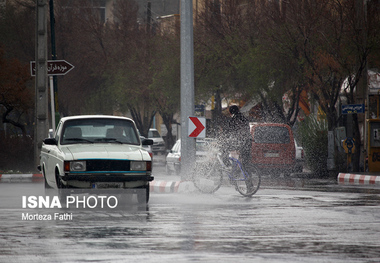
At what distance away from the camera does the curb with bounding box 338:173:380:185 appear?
23562 mm

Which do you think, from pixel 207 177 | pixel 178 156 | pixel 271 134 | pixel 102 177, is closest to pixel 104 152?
pixel 102 177

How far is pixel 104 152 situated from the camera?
1506 centimetres

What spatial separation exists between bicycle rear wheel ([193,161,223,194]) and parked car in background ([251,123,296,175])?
8519 millimetres

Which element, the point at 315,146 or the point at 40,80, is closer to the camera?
the point at 40,80

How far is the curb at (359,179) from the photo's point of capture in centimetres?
2356

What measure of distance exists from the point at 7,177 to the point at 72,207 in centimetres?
1114

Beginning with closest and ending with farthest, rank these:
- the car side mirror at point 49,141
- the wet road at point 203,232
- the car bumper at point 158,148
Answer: the wet road at point 203,232 → the car side mirror at point 49,141 → the car bumper at point 158,148

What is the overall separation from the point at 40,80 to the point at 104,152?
519 inches

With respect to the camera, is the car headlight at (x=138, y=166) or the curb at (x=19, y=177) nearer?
the car headlight at (x=138, y=166)

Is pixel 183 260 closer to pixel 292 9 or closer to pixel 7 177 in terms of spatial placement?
pixel 7 177

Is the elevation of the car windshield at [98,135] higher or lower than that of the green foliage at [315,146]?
higher

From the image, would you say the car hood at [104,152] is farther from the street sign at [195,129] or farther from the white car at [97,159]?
the street sign at [195,129]

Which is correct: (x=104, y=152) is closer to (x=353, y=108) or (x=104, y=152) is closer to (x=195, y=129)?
(x=195, y=129)

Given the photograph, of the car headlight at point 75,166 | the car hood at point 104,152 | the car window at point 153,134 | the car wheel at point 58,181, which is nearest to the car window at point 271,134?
the car hood at point 104,152
